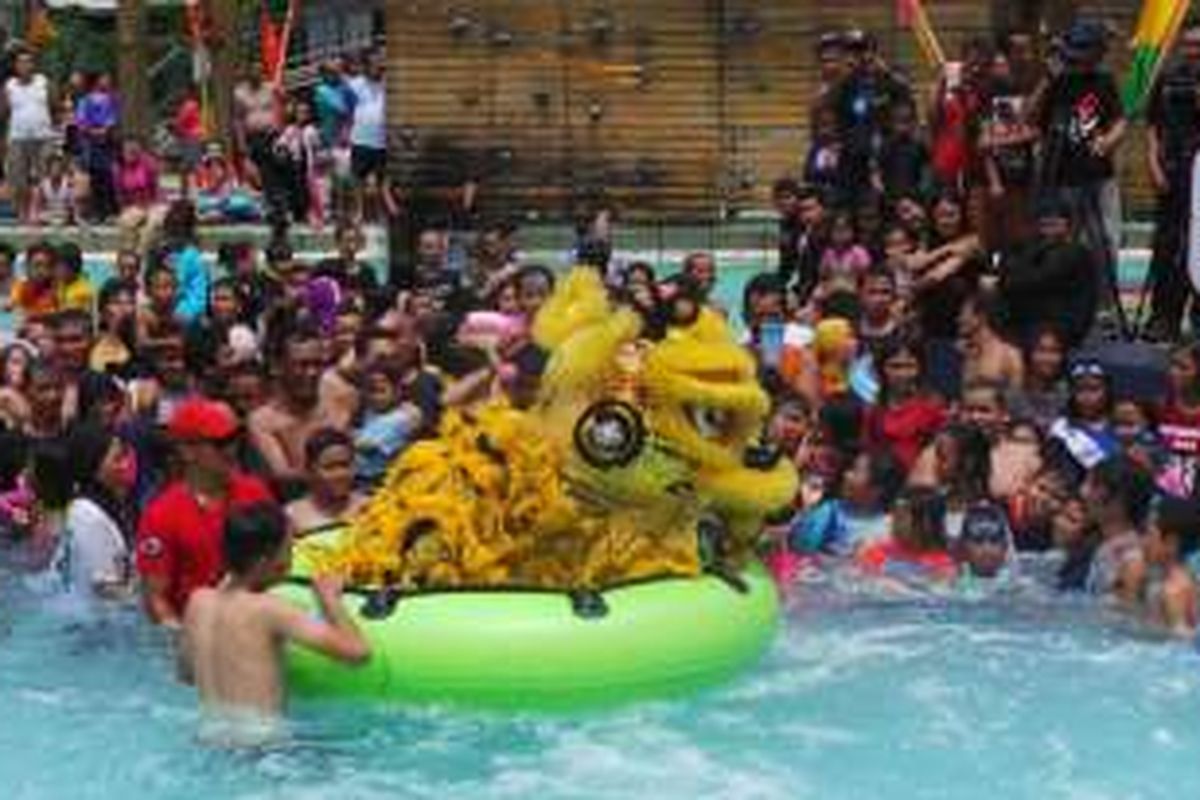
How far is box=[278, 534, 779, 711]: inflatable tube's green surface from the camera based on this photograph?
7312 millimetres

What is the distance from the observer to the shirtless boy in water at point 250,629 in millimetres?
6902

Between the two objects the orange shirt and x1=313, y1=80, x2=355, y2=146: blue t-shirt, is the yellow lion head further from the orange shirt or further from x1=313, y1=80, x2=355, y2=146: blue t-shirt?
x1=313, y1=80, x2=355, y2=146: blue t-shirt

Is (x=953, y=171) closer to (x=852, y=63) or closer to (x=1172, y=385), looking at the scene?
(x=852, y=63)

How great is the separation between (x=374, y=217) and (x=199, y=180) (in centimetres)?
417

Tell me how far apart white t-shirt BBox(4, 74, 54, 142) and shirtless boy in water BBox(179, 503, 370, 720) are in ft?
48.2

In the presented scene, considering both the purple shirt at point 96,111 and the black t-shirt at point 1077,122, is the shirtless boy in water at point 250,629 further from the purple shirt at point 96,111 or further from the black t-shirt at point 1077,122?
the purple shirt at point 96,111

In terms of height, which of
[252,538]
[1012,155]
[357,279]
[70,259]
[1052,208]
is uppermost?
[1012,155]

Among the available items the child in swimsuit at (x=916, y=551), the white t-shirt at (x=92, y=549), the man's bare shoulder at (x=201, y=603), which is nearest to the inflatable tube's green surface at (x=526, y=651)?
the man's bare shoulder at (x=201, y=603)

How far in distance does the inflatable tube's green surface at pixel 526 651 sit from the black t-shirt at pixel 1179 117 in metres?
5.16

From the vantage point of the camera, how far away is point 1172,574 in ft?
27.7

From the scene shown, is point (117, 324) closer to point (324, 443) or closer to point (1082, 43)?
point (324, 443)

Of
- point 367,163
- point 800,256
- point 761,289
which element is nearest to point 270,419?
point 761,289

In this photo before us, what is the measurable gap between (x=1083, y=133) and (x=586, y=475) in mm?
5085

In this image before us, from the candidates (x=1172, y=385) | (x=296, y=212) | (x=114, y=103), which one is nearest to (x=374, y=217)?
(x=296, y=212)
